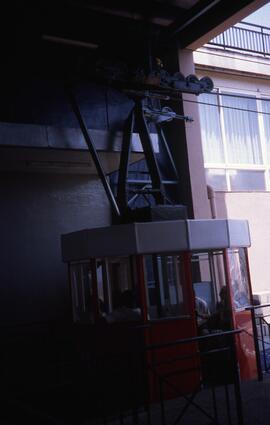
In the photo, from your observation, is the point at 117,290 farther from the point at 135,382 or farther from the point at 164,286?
the point at 135,382

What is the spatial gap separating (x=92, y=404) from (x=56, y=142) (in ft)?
14.8

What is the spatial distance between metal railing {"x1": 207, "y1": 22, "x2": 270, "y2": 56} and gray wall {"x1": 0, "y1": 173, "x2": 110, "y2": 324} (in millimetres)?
6380

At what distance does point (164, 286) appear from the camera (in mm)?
8281

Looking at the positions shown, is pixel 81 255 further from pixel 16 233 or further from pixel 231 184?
pixel 231 184

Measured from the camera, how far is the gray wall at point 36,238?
10.4 m

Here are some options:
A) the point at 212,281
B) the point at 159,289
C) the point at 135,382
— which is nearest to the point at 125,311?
the point at 159,289

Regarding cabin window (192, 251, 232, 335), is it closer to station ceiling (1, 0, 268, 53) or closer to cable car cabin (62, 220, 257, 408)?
cable car cabin (62, 220, 257, 408)

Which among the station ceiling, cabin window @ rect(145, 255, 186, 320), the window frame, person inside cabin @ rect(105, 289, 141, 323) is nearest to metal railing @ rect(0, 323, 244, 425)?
person inside cabin @ rect(105, 289, 141, 323)

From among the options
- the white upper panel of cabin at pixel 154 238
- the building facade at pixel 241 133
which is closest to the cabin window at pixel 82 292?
the white upper panel of cabin at pixel 154 238

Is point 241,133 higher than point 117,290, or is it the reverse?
point 241,133

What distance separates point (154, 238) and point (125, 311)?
4.19ft

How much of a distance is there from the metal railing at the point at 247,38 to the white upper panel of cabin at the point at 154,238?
7717 millimetres

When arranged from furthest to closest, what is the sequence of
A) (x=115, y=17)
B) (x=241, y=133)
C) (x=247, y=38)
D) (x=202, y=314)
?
(x=247, y=38) → (x=241, y=133) → (x=115, y=17) → (x=202, y=314)

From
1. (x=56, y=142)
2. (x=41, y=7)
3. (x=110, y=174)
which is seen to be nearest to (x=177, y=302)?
(x=56, y=142)
